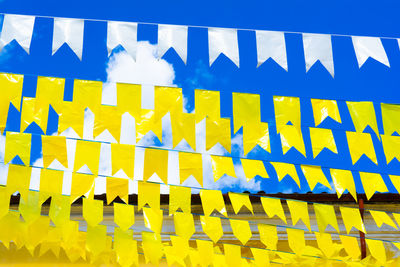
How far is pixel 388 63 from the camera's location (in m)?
4.35

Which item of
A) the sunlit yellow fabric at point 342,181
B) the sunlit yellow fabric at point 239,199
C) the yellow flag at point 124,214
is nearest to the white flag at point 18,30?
the yellow flag at point 124,214

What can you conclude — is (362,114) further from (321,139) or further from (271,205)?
(271,205)

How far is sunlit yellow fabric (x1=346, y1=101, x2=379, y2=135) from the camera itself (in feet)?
15.0

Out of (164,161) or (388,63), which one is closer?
(388,63)

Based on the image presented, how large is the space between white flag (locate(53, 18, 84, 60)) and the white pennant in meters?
0.76

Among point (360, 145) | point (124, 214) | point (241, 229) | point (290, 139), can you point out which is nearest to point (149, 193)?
point (124, 214)

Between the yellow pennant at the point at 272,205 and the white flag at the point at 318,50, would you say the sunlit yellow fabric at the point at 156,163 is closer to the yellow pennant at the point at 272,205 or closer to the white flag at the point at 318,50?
the yellow pennant at the point at 272,205

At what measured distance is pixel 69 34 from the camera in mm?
4312

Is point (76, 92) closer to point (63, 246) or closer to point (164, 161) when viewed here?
point (164, 161)

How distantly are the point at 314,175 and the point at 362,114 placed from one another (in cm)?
92

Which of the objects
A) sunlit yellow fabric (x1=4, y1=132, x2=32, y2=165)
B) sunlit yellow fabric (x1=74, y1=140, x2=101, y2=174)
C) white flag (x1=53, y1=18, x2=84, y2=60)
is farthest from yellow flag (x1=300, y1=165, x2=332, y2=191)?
sunlit yellow fabric (x1=4, y1=132, x2=32, y2=165)

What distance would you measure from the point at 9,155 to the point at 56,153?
515 millimetres

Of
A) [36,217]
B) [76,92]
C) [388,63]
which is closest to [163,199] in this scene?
[36,217]

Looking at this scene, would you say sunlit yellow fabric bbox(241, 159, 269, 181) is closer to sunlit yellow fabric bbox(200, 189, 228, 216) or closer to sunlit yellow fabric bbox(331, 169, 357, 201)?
sunlit yellow fabric bbox(200, 189, 228, 216)
